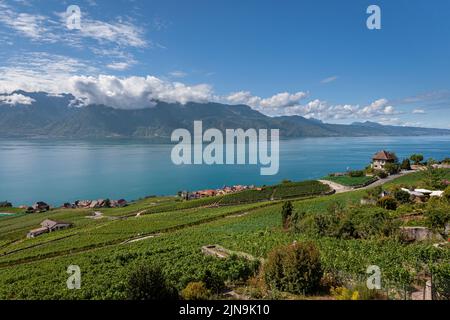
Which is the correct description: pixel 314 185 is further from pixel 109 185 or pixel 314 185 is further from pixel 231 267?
pixel 109 185

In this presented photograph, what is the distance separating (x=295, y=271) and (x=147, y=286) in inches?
201

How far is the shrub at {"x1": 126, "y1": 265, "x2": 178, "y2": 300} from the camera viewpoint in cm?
962

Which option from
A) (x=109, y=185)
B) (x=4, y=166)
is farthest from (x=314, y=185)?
(x=4, y=166)

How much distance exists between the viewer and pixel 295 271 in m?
10.9

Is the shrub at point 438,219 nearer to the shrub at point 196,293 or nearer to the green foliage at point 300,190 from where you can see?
the shrub at point 196,293

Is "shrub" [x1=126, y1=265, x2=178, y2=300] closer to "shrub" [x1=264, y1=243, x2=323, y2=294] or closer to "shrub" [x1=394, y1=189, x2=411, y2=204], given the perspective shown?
"shrub" [x1=264, y1=243, x2=323, y2=294]

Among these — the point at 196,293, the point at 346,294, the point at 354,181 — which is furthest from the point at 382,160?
the point at 196,293

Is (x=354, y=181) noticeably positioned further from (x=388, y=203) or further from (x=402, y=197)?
(x=388, y=203)

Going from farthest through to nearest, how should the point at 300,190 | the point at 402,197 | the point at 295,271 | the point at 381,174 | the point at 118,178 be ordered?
1. the point at 118,178
2. the point at 300,190
3. the point at 381,174
4. the point at 402,197
5. the point at 295,271

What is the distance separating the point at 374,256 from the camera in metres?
14.6

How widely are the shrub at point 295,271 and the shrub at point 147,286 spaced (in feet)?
12.6

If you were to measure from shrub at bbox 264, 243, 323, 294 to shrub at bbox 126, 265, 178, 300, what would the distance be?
3.85m

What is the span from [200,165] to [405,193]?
4814 inches
